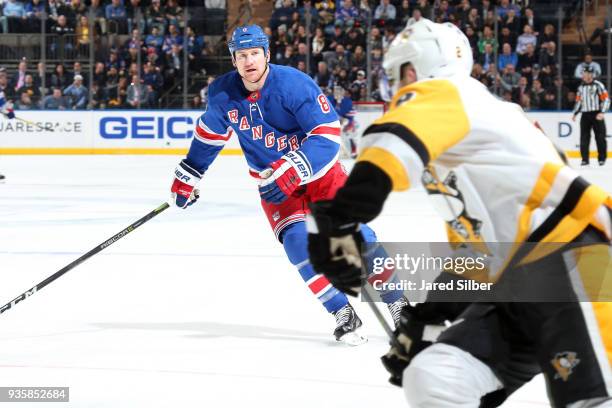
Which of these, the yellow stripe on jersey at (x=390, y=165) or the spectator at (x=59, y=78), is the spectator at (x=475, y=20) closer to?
the spectator at (x=59, y=78)

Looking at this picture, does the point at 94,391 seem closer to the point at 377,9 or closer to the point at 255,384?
the point at 255,384

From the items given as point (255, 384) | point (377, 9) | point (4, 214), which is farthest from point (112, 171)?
point (255, 384)

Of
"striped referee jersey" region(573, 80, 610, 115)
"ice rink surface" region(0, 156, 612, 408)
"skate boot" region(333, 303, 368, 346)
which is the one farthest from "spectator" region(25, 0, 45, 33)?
"skate boot" region(333, 303, 368, 346)

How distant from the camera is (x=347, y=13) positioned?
16.9 meters

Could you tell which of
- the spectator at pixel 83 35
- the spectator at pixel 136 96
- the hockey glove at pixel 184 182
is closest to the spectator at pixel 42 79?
the spectator at pixel 83 35

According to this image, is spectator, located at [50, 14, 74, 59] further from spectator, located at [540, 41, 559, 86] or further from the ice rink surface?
the ice rink surface

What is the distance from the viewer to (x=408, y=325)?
2.23m

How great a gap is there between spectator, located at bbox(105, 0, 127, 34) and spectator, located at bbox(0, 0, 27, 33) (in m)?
1.31

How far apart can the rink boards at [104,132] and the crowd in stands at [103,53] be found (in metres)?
0.18

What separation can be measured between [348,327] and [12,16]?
14.4 metres

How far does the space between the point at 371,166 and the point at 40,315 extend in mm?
2910

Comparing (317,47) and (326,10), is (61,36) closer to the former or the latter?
(317,47)

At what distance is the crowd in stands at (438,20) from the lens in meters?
16.0

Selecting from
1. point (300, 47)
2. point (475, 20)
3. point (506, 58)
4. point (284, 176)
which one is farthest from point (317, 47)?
point (284, 176)
